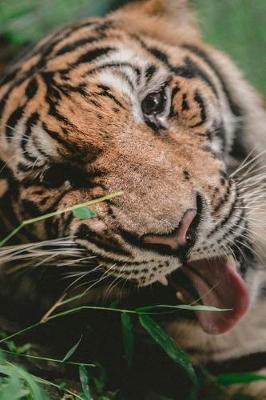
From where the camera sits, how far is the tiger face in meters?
1.72

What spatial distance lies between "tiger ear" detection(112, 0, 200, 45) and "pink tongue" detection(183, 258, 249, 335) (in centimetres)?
68

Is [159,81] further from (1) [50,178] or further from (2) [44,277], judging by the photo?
(2) [44,277]

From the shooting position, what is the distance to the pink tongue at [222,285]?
6.14 feet

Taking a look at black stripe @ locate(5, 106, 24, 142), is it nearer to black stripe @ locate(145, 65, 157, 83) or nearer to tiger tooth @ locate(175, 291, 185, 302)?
black stripe @ locate(145, 65, 157, 83)

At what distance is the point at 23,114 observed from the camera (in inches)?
77.0

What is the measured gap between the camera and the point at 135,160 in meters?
1.76

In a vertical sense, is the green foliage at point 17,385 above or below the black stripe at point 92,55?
below

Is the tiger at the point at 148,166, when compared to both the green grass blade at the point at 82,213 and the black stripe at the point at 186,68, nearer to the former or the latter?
the black stripe at the point at 186,68

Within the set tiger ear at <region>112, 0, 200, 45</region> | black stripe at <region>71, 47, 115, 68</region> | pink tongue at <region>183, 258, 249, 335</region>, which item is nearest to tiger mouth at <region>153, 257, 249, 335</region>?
pink tongue at <region>183, 258, 249, 335</region>

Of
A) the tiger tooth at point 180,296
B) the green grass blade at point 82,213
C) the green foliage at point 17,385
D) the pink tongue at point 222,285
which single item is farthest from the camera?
the tiger tooth at point 180,296

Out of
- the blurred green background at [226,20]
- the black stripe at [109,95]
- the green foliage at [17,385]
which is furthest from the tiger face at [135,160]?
the green foliage at [17,385]

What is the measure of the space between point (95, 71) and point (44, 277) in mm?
576

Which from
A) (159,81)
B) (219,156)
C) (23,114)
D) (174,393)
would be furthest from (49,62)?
(174,393)

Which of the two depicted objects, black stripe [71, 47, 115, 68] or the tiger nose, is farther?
black stripe [71, 47, 115, 68]
